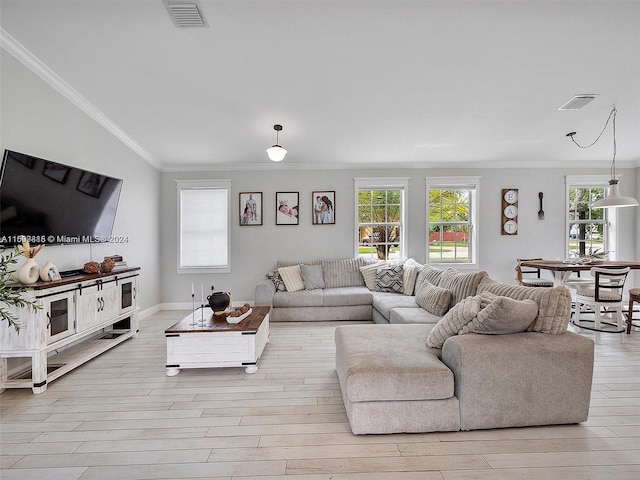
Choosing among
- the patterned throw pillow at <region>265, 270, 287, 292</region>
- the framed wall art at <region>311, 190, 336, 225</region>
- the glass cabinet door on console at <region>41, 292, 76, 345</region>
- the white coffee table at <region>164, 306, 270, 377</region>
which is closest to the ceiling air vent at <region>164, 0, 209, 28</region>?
the glass cabinet door on console at <region>41, 292, 76, 345</region>

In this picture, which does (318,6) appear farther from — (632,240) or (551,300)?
(632,240)

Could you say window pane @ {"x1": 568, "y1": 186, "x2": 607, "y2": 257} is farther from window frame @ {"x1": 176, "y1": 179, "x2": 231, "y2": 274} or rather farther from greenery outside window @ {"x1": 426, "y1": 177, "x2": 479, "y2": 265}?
window frame @ {"x1": 176, "y1": 179, "x2": 231, "y2": 274}

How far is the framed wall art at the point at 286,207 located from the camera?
18.9ft

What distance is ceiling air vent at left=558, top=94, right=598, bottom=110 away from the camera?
3779 mm

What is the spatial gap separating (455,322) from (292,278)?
3.26 meters

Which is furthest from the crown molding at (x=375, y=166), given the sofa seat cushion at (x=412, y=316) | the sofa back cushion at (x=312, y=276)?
the sofa seat cushion at (x=412, y=316)

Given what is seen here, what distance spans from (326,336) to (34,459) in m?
2.83

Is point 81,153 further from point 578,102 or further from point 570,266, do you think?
point 570,266

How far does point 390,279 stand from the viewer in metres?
4.98

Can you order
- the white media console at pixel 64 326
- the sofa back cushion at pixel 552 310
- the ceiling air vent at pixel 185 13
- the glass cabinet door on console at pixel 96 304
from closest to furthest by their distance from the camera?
the sofa back cushion at pixel 552 310, the ceiling air vent at pixel 185 13, the white media console at pixel 64 326, the glass cabinet door on console at pixel 96 304

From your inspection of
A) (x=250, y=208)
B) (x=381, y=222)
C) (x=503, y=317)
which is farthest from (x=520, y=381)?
(x=250, y=208)

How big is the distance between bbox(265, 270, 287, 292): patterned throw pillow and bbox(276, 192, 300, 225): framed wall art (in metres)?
0.98

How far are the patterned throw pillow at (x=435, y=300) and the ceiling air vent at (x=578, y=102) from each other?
278 centimetres

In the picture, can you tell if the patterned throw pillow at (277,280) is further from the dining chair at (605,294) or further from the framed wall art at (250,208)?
the dining chair at (605,294)
